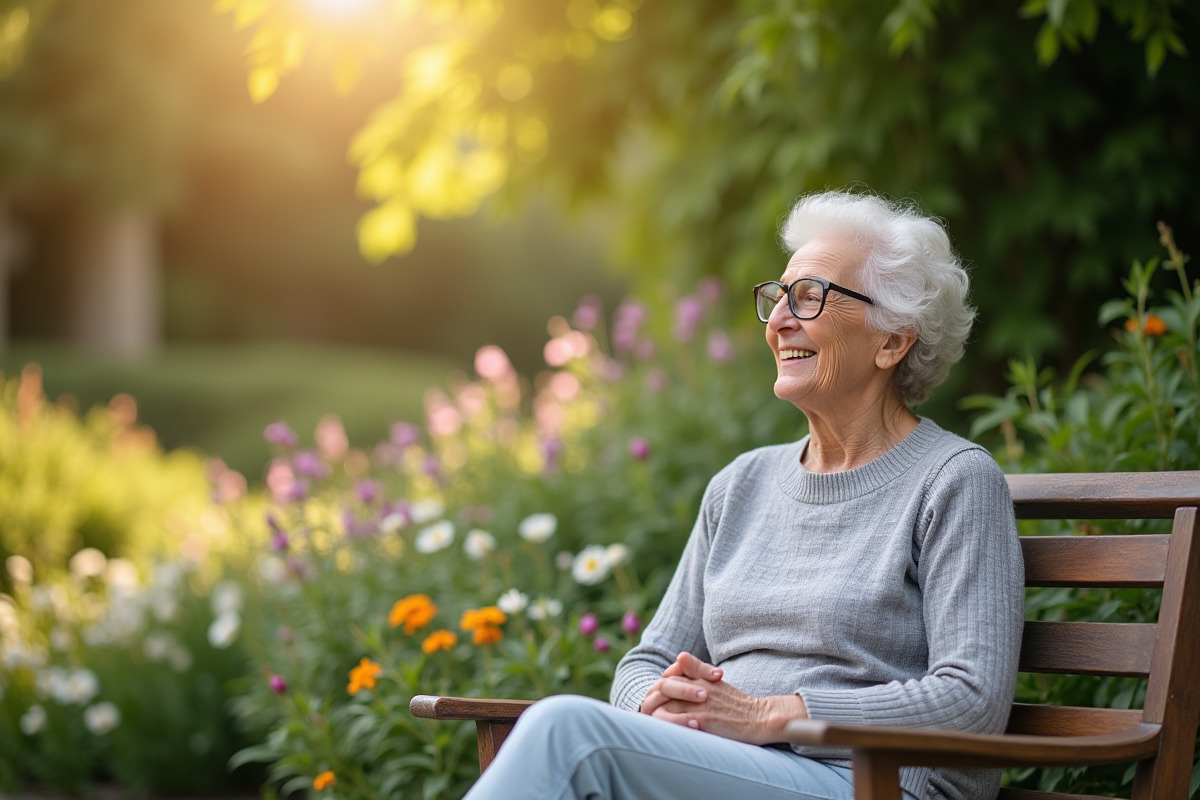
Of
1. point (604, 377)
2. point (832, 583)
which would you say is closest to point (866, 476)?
point (832, 583)

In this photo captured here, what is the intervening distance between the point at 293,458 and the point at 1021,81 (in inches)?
110

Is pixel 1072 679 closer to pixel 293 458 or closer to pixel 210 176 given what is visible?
pixel 293 458

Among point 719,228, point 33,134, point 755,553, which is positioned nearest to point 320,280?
point 33,134

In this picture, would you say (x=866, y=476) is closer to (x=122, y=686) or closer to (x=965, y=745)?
(x=965, y=745)

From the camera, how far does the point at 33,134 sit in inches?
448

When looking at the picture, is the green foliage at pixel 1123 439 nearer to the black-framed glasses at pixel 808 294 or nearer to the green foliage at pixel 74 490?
the black-framed glasses at pixel 808 294

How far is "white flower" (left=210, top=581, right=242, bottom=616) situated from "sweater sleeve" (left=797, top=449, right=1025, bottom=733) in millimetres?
2648

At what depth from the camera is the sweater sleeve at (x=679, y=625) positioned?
2254 mm

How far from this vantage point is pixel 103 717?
4117mm

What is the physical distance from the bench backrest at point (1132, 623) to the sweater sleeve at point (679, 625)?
1.97ft

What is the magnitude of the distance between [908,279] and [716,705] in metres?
0.88

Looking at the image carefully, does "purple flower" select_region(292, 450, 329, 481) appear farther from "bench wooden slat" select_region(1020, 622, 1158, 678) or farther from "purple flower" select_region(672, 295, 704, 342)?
"bench wooden slat" select_region(1020, 622, 1158, 678)

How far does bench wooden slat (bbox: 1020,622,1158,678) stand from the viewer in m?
1.88

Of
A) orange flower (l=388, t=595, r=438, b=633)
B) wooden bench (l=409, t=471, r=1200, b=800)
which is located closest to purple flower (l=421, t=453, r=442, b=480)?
orange flower (l=388, t=595, r=438, b=633)
